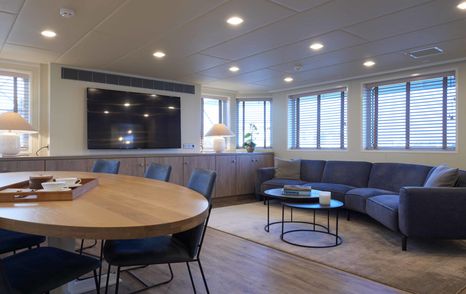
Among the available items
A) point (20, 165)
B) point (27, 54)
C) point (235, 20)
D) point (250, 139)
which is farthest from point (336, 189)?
point (27, 54)

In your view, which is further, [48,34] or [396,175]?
[396,175]

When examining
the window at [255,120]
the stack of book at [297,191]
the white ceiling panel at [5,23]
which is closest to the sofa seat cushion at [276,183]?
the window at [255,120]

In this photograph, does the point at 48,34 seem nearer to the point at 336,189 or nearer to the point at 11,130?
the point at 11,130

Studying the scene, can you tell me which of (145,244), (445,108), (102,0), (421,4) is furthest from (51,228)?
(445,108)

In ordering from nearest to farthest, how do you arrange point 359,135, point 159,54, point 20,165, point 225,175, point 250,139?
point 20,165 < point 159,54 < point 359,135 < point 225,175 < point 250,139

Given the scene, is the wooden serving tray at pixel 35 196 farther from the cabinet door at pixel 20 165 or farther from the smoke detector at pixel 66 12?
the cabinet door at pixel 20 165

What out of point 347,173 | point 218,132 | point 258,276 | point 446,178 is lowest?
point 258,276

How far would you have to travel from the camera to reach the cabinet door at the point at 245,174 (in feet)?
20.5

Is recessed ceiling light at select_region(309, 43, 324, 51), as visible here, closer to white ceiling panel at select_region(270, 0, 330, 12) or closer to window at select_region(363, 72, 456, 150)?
white ceiling panel at select_region(270, 0, 330, 12)

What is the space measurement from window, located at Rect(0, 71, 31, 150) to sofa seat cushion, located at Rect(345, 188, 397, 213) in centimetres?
464

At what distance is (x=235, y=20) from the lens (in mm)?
3090

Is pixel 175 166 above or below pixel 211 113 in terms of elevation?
below

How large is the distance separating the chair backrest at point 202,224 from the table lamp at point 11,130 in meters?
2.92

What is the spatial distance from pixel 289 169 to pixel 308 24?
3260mm
